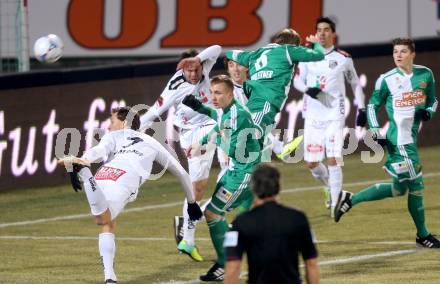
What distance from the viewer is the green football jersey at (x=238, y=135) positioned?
43.3ft

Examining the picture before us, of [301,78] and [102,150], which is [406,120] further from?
[102,150]

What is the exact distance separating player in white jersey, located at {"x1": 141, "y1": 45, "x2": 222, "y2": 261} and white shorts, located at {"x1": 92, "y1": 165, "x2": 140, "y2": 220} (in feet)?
6.39

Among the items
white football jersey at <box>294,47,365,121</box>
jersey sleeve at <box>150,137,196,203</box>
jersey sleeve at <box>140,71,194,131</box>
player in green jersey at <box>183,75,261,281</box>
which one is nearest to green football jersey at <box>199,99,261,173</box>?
player in green jersey at <box>183,75,261,281</box>

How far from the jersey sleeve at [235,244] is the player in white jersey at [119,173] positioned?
372cm

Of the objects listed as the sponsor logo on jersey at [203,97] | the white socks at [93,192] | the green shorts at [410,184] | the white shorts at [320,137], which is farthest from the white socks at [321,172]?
the white socks at [93,192]

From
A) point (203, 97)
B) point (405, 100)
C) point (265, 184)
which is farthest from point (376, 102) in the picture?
point (265, 184)

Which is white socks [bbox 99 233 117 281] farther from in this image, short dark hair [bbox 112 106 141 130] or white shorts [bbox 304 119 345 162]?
white shorts [bbox 304 119 345 162]

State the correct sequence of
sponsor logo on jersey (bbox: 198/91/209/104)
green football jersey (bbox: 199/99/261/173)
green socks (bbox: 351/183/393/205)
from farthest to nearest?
sponsor logo on jersey (bbox: 198/91/209/104), green socks (bbox: 351/183/393/205), green football jersey (bbox: 199/99/261/173)

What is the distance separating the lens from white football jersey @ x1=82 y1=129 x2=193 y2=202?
43.4ft

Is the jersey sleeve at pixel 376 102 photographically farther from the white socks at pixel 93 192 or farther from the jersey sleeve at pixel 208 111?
the white socks at pixel 93 192

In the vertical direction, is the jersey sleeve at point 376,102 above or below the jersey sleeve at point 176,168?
above

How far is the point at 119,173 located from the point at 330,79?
18.5 feet

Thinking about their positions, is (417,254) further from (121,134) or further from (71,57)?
(71,57)

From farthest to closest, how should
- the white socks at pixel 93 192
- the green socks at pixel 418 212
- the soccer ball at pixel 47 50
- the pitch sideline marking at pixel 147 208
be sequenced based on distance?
the pitch sideline marking at pixel 147 208, the soccer ball at pixel 47 50, the green socks at pixel 418 212, the white socks at pixel 93 192
